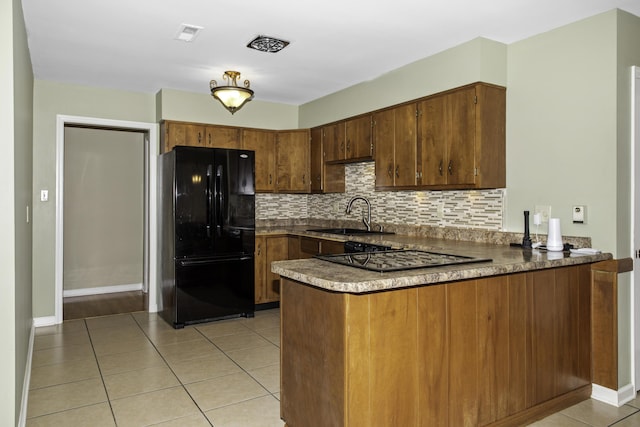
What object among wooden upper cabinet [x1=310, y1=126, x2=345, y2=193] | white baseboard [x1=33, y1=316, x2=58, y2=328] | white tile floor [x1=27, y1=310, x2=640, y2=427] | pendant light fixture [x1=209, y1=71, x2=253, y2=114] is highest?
pendant light fixture [x1=209, y1=71, x2=253, y2=114]

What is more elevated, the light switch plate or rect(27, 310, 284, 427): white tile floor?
the light switch plate

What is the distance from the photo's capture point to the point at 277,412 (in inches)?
105

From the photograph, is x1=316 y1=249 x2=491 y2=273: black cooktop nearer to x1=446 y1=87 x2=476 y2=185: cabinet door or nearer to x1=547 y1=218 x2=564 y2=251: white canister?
→ x1=547 y1=218 x2=564 y2=251: white canister

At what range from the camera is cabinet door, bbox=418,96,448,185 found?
11.9ft

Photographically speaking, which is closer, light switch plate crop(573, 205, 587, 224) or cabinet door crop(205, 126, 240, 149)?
light switch plate crop(573, 205, 587, 224)

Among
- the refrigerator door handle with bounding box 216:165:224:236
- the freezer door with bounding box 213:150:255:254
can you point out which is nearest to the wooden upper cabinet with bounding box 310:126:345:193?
the freezer door with bounding box 213:150:255:254

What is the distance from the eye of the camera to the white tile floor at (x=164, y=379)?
2.61 metres

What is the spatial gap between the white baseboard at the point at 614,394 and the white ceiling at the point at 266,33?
2.42m

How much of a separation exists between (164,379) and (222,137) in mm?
2908

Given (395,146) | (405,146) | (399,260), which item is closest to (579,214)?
(399,260)

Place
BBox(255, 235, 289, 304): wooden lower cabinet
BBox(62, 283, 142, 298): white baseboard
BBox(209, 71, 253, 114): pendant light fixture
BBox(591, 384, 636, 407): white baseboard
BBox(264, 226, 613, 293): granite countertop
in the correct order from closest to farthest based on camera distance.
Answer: BBox(264, 226, 613, 293): granite countertop
BBox(591, 384, 636, 407): white baseboard
BBox(209, 71, 253, 114): pendant light fixture
BBox(255, 235, 289, 304): wooden lower cabinet
BBox(62, 283, 142, 298): white baseboard

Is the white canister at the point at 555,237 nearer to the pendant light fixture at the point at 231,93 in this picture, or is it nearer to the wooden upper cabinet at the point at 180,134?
the pendant light fixture at the point at 231,93

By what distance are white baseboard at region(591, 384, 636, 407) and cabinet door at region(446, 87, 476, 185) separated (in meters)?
1.60

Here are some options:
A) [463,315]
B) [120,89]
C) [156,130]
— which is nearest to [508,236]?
[463,315]
